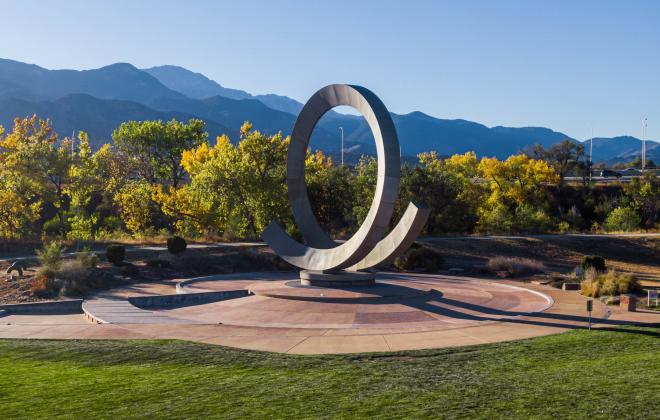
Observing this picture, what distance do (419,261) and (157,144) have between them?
37.4m

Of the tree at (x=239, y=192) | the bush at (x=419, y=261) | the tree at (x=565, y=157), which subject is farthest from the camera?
the tree at (x=565, y=157)

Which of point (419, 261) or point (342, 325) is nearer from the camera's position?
point (342, 325)

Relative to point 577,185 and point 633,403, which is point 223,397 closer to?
point 633,403

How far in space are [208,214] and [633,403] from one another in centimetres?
4228

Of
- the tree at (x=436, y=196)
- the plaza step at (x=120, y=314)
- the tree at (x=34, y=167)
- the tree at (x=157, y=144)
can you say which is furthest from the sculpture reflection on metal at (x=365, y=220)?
the tree at (x=157, y=144)

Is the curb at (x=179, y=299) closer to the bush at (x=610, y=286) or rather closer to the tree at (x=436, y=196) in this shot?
the bush at (x=610, y=286)

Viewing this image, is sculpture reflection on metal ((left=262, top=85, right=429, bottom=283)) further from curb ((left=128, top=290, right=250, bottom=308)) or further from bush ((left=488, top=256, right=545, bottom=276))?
bush ((left=488, top=256, right=545, bottom=276))

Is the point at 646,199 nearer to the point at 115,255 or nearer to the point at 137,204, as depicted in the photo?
the point at 137,204

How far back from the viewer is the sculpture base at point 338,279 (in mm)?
24016

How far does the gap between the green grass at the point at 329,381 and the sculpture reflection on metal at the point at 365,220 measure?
7.78 meters

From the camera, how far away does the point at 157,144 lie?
6322 cm

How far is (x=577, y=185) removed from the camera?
3329 inches

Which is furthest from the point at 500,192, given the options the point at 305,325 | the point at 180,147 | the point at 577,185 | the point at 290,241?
the point at 305,325

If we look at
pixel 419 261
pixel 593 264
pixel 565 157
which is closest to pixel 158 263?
pixel 419 261
